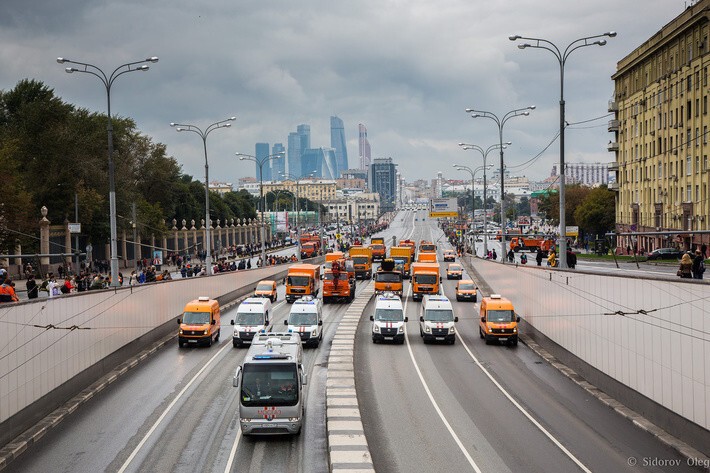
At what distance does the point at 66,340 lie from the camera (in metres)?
24.3

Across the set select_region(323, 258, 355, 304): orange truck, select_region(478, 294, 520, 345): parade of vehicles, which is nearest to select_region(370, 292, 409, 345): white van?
select_region(478, 294, 520, 345): parade of vehicles

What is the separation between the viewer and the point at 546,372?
29375 mm

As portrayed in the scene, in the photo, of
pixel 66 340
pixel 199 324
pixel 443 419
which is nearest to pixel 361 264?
pixel 199 324

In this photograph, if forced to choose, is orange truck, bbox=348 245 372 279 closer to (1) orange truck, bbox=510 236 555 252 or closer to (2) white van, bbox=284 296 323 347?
(2) white van, bbox=284 296 323 347

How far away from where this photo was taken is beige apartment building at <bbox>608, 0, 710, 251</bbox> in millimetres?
59281

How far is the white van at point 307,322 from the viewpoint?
34.3 metres

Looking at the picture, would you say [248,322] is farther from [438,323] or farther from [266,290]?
[266,290]

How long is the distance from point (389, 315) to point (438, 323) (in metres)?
2.28

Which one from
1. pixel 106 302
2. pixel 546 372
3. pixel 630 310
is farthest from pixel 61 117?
pixel 630 310

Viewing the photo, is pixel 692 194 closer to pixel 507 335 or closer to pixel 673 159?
pixel 673 159

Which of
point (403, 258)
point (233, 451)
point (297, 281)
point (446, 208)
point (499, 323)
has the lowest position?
point (233, 451)

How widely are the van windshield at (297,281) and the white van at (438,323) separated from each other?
56.6 ft

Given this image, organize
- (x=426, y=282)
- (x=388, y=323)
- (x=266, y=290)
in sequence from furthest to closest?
(x=266, y=290) → (x=426, y=282) → (x=388, y=323)

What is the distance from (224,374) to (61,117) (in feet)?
184
